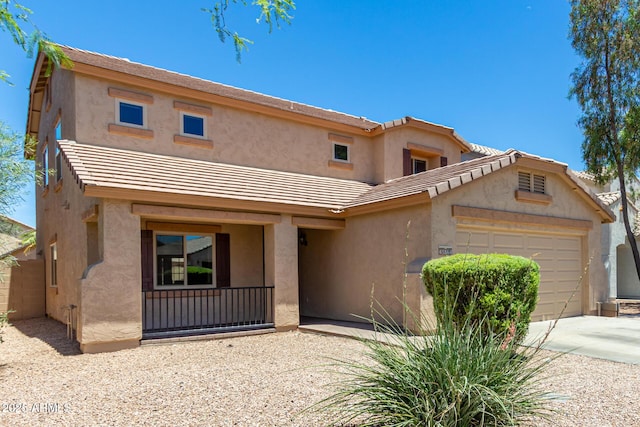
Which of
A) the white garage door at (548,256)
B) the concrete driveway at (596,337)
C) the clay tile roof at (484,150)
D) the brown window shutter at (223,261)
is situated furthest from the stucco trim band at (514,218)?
the clay tile roof at (484,150)

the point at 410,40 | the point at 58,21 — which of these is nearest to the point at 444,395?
the point at 58,21

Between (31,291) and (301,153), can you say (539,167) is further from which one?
(31,291)

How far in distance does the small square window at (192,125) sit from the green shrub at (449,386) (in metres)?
10.0

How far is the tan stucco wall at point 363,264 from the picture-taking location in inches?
429

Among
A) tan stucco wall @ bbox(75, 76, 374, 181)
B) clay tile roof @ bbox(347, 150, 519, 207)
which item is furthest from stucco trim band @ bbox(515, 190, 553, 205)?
tan stucco wall @ bbox(75, 76, 374, 181)

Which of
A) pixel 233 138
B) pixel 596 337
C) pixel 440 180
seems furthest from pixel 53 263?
pixel 596 337

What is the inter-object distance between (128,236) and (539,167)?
10.4 m

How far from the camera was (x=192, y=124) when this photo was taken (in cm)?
1295

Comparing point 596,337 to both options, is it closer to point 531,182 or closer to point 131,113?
point 531,182

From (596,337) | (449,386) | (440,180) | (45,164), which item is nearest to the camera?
(449,386)

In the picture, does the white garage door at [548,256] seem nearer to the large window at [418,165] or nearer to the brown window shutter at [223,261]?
the large window at [418,165]

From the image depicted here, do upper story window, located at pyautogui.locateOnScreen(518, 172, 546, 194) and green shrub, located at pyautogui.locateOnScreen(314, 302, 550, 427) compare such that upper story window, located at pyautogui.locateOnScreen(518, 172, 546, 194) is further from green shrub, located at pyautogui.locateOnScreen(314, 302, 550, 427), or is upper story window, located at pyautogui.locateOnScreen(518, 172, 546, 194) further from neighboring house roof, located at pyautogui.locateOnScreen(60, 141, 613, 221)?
green shrub, located at pyautogui.locateOnScreen(314, 302, 550, 427)

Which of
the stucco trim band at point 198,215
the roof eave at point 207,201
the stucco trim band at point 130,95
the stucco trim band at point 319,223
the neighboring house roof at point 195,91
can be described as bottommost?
the stucco trim band at point 319,223

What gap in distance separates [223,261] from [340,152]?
5.42 metres
